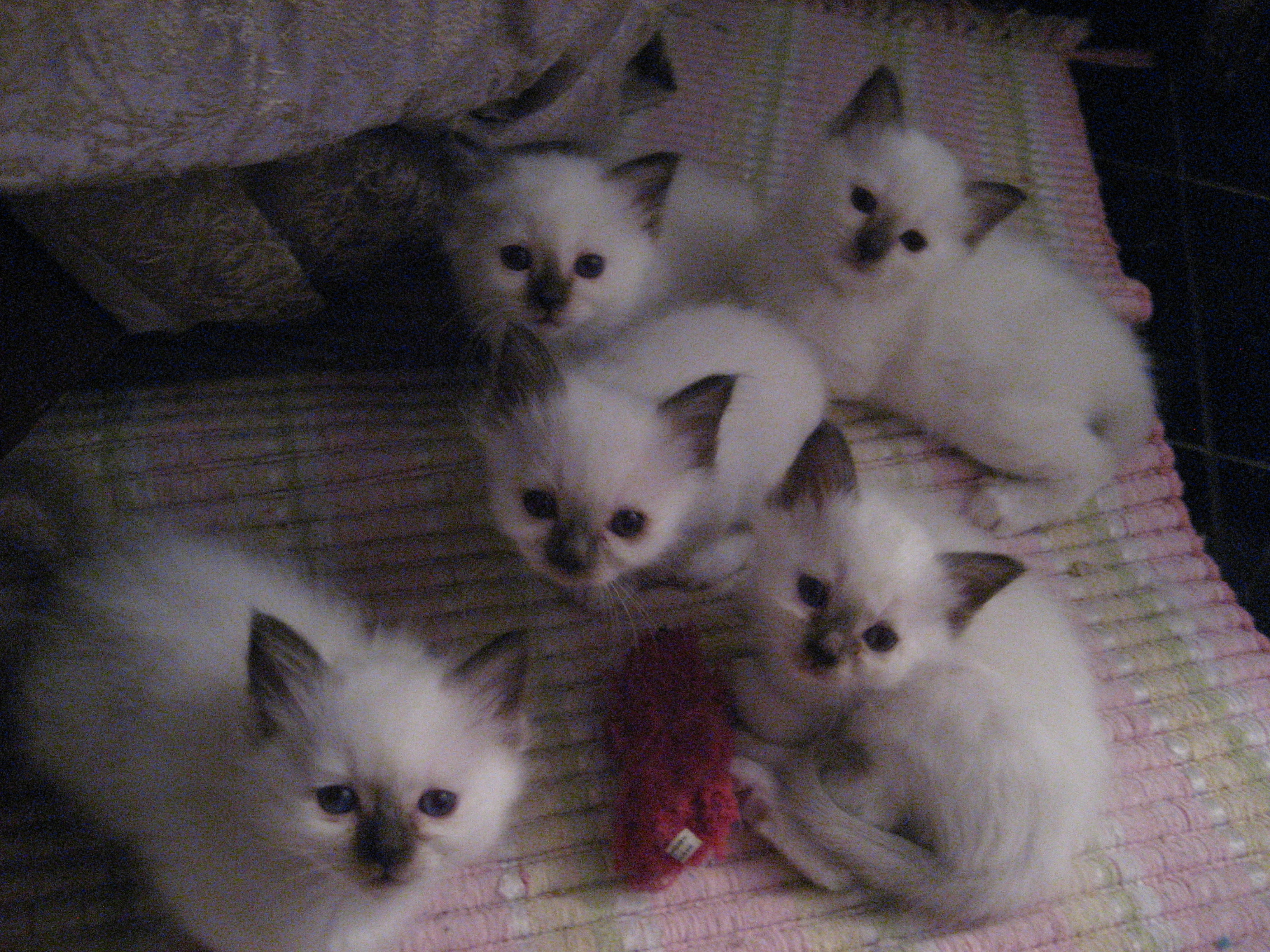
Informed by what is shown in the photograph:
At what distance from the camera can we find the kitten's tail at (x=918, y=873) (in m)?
1.08

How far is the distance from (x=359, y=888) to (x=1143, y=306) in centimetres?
173

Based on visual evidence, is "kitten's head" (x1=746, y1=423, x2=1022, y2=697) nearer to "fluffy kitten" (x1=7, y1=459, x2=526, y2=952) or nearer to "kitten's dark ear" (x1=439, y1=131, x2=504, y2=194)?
"fluffy kitten" (x1=7, y1=459, x2=526, y2=952)

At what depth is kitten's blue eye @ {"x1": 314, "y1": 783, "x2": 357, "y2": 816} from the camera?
0.83 metres

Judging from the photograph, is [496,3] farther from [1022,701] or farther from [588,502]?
[1022,701]

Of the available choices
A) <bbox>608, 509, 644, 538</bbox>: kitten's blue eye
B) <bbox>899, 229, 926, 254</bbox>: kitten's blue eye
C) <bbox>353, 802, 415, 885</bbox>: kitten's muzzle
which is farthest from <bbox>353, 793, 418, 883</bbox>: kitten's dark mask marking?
<bbox>899, 229, 926, 254</bbox>: kitten's blue eye

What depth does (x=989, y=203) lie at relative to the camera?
1.46 m

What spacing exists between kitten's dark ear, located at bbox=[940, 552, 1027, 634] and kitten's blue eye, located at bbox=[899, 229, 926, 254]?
1.86 feet

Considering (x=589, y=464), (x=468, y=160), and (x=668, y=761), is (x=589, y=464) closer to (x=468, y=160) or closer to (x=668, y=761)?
(x=668, y=761)

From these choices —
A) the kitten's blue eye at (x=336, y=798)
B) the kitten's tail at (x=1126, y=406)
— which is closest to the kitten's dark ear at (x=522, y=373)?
the kitten's blue eye at (x=336, y=798)

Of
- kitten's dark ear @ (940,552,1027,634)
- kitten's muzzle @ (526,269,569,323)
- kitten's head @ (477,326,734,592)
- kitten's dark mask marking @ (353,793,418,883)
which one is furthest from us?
kitten's muzzle @ (526,269,569,323)

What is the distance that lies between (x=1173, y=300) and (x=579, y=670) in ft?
5.39

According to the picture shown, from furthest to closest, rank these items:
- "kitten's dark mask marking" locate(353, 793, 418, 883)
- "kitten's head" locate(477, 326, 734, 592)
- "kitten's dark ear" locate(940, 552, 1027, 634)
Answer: "kitten's head" locate(477, 326, 734, 592) < "kitten's dark ear" locate(940, 552, 1027, 634) < "kitten's dark mask marking" locate(353, 793, 418, 883)

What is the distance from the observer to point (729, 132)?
199 centimetres

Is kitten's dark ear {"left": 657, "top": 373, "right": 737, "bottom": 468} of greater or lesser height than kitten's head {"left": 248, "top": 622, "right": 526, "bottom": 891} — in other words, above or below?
above
